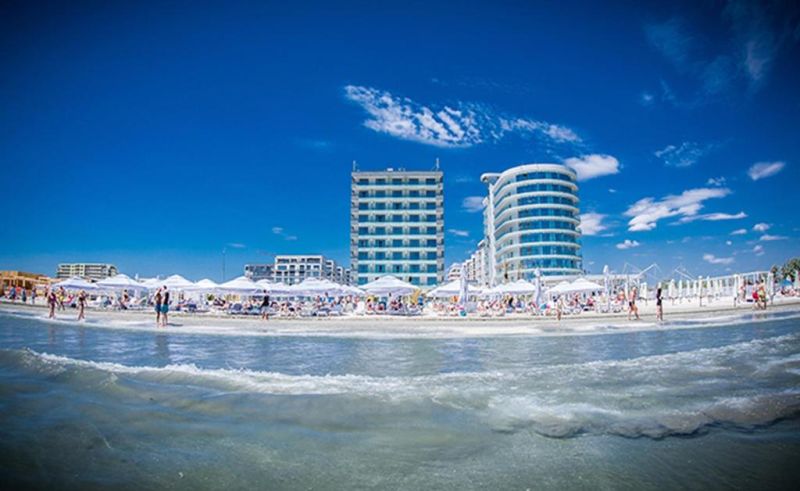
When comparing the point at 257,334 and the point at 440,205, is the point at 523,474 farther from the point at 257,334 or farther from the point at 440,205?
the point at 440,205

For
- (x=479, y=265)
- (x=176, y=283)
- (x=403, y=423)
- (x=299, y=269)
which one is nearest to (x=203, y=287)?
(x=176, y=283)

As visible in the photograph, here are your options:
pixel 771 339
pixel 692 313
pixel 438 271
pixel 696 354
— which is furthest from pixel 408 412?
pixel 438 271

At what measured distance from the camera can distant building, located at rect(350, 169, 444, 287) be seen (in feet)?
249

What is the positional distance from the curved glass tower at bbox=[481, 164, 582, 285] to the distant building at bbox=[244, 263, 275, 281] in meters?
122

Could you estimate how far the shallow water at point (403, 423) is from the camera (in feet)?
11.1

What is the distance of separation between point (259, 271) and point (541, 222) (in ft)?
464

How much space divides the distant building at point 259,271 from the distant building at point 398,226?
105653 mm

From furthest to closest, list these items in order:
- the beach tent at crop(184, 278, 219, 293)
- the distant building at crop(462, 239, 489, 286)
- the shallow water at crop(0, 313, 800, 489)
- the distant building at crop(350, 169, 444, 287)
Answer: the distant building at crop(462, 239, 489, 286) → the distant building at crop(350, 169, 444, 287) → the beach tent at crop(184, 278, 219, 293) → the shallow water at crop(0, 313, 800, 489)

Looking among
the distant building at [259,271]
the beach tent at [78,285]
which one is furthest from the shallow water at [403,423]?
the distant building at [259,271]

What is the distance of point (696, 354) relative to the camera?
32.4ft

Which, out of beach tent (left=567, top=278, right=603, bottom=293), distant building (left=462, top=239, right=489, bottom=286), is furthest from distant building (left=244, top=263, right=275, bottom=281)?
beach tent (left=567, top=278, right=603, bottom=293)

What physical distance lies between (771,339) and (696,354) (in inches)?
172

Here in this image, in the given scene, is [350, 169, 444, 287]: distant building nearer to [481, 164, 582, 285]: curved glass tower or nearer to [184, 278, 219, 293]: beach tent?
[481, 164, 582, 285]: curved glass tower

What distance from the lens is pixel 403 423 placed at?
4816 mm
